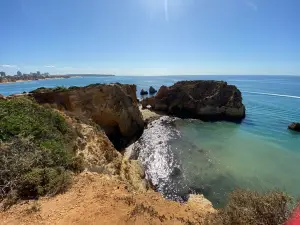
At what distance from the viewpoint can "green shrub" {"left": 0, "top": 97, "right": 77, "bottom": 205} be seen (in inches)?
286

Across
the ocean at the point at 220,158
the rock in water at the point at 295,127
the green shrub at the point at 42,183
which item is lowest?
the ocean at the point at 220,158

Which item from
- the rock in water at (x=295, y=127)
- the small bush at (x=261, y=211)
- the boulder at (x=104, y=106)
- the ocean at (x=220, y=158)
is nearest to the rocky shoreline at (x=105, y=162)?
the boulder at (x=104, y=106)

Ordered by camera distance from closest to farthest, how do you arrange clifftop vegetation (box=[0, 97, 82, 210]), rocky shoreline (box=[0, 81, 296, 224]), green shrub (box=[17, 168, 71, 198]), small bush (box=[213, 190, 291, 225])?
small bush (box=[213, 190, 291, 225]), rocky shoreline (box=[0, 81, 296, 224]), green shrub (box=[17, 168, 71, 198]), clifftop vegetation (box=[0, 97, 82, 210])

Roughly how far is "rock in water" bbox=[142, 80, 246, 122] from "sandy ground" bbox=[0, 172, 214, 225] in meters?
33.1

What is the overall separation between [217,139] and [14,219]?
25.4 m

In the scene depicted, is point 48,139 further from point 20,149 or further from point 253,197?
point 253,197

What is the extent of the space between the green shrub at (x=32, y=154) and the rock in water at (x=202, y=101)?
100 ft

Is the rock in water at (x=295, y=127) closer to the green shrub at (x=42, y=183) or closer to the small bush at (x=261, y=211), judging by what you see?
the small bush at (x=261, y=211)

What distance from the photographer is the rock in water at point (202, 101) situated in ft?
131

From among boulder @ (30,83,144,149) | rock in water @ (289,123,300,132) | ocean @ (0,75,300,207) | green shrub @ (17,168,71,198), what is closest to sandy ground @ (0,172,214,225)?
green shrub @ (17,168,71,198)

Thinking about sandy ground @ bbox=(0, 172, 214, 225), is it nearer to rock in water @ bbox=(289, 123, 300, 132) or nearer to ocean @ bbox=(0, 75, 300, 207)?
ocean @ bbox=(0, 75, 300, 207)

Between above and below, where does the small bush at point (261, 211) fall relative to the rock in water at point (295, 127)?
above

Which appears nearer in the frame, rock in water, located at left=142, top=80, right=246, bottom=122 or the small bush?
the small bush

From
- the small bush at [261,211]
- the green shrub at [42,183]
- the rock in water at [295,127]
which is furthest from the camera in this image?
the rock in water at [295,127]
